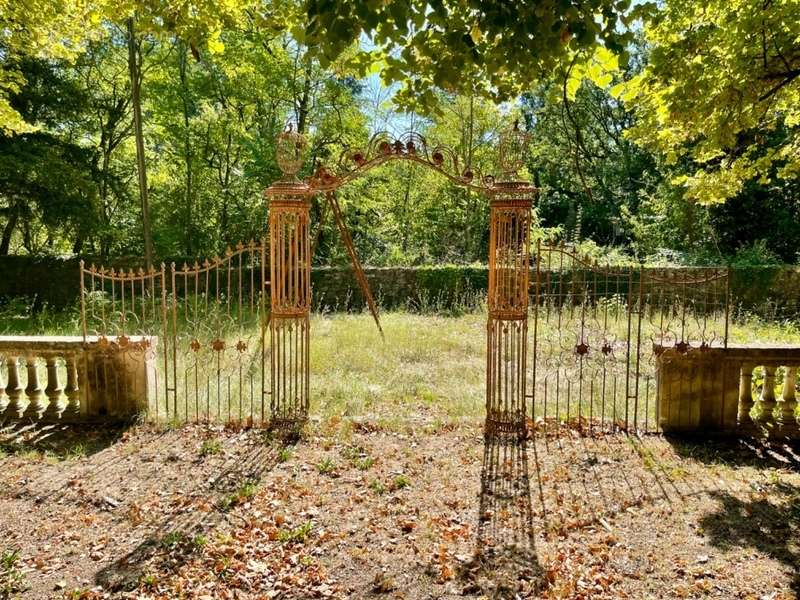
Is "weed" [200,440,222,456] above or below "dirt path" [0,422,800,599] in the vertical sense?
above

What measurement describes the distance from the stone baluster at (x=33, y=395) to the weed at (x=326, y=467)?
3.29 m

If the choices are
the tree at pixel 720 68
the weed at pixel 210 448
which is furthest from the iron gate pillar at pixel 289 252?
the tree at pixel 720 68

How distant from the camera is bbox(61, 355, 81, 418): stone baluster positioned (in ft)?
20.0

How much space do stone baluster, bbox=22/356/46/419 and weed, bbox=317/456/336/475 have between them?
329 cm

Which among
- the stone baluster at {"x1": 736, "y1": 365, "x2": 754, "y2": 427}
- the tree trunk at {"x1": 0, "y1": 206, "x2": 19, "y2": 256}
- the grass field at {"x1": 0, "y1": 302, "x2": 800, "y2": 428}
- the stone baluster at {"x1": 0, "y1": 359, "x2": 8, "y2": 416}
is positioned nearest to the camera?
the stone baluster at {"x1": 736, "y1": 365, "x2": 754, "y2": 427}

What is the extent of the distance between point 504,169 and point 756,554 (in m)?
3.81

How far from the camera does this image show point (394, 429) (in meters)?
6.18

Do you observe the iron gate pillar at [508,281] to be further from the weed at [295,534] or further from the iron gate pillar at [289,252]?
the weed at [295,534]

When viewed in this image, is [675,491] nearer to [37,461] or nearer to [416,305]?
[37,461]

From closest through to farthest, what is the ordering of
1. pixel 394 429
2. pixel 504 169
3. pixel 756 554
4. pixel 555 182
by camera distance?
pixel 756 554, pixel 504 169, pixel 394 429, pixel 555 182

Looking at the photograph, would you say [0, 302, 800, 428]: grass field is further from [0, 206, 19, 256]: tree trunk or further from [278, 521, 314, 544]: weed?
[0, 206, 19, 256]: tree trunk

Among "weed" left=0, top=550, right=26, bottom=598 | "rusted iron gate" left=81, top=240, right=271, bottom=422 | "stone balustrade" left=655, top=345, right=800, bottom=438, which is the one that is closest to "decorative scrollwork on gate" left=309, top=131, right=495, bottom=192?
"rusted iron gate" left=81, top=240, right=271, bottom=422

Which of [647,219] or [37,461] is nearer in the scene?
[37,461]

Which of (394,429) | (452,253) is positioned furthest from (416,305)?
(394,429)
